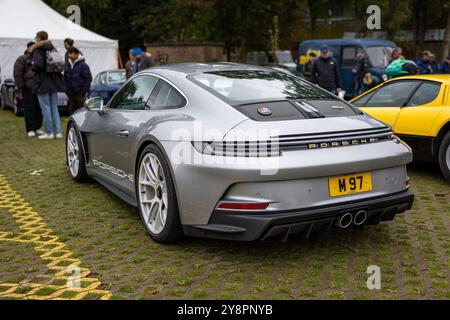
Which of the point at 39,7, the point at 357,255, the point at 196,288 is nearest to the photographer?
the point at 196,288

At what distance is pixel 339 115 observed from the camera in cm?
410

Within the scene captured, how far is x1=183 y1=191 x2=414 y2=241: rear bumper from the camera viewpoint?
3533 mm

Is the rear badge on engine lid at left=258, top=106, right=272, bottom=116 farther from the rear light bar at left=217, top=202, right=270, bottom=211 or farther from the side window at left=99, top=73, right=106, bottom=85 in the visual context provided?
the side window at left=99, top=73, right=106, bottom=85

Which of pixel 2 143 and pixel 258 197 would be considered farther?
pixel 2 143

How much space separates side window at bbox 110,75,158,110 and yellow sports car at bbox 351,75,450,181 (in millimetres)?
3479

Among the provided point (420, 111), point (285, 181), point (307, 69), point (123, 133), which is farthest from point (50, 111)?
point (307, 69)

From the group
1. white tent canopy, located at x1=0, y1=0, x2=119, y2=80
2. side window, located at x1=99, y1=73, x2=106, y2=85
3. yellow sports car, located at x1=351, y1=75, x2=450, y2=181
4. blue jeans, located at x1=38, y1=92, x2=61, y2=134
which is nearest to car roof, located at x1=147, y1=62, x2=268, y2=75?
yellow sports car, located at x1=351, y1=75, x2=450, y2=181

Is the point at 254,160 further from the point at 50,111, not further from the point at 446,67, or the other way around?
the point at 446,67

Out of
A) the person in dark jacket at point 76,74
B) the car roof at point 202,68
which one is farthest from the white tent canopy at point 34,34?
the car roof at point 202,68

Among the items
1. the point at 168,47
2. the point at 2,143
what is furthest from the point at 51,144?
the point at 168,47

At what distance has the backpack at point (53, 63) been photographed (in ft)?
33.2

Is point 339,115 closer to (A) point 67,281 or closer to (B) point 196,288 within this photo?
(B) point 196,288

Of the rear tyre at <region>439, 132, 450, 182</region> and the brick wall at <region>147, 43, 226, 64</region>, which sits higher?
the brick wall at <region>147, 43, 226, 64</region>

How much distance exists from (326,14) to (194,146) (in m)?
42.3
